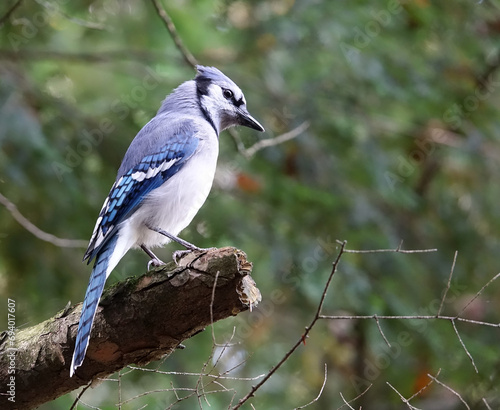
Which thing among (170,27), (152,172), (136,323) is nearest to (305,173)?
(170,27)

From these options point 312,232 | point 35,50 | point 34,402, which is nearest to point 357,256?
point 312,232

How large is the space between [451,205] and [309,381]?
1919 millimetres

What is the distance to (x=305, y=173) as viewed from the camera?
558cm

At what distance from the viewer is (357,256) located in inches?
221

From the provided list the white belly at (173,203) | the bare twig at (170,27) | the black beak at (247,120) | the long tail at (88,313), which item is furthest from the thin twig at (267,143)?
the long tail at (88,313)

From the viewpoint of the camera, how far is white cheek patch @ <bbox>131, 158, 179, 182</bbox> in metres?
3.67

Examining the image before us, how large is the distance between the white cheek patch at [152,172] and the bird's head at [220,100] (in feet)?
1.88

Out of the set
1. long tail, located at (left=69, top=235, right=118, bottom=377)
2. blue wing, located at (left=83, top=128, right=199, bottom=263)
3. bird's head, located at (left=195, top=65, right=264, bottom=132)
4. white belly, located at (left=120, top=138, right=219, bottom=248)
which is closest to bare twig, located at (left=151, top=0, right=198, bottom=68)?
bird's head, located at (left=195, top=65, right=264, bottom=132)

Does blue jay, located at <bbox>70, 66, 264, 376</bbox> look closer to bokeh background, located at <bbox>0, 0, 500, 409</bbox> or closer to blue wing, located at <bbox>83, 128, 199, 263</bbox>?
blue wing, located at <bbox>83, 128, 199, 263</bbox>

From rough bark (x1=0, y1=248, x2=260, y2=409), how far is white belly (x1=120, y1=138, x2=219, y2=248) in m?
0.77

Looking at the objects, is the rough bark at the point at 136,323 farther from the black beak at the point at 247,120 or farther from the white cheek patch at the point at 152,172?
the black beak at the point at 247,120

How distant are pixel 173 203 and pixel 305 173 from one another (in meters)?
2.12

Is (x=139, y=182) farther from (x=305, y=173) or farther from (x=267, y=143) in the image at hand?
(x=305, y=173)

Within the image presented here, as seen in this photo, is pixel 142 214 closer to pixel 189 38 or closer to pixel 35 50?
pixel 35 50
